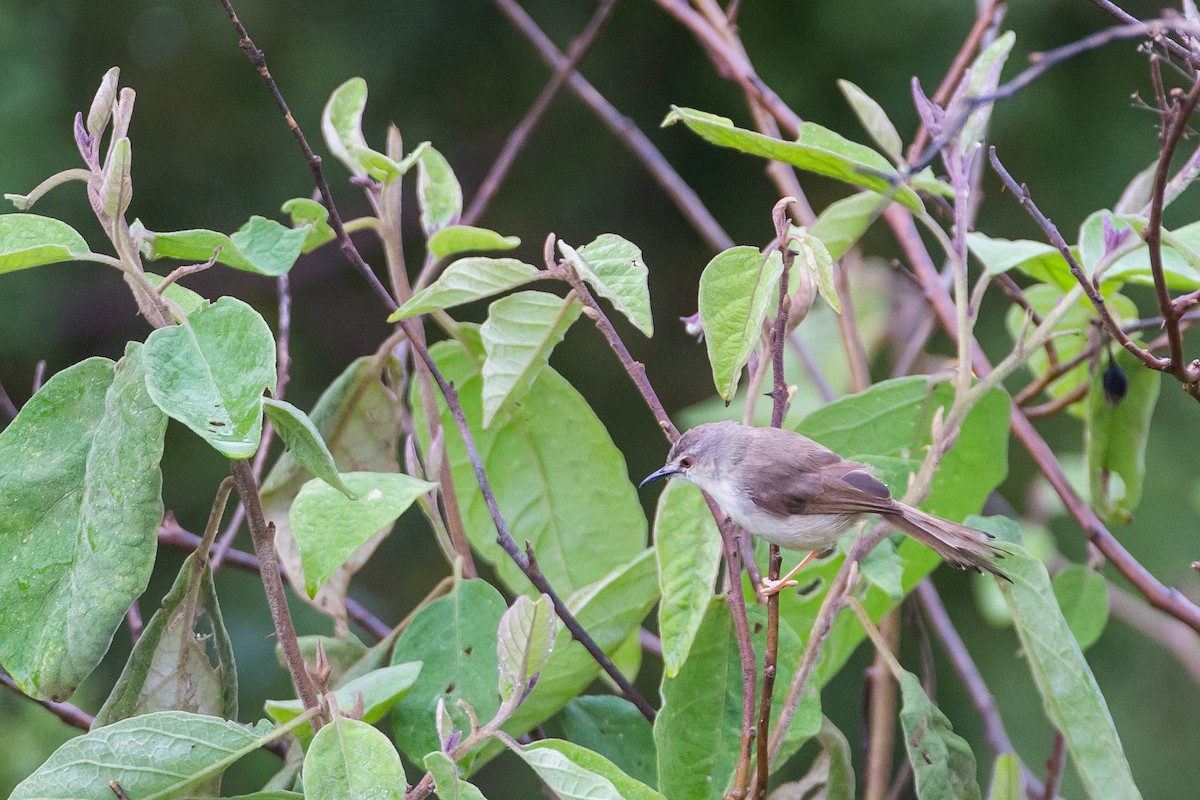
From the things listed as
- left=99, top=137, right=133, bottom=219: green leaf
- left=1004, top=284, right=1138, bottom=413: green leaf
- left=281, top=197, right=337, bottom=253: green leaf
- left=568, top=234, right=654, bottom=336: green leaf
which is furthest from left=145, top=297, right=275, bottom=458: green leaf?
left=1004, top=284, right=1138, bottom=413: green leaf

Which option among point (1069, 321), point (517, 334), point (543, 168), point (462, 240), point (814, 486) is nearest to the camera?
point (517, 334)

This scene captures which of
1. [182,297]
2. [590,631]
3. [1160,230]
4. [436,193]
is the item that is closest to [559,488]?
[590,631]

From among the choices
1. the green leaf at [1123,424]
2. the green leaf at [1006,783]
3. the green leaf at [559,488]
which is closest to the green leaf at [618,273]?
the green leaf at [559,488]

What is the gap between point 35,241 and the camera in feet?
3.75

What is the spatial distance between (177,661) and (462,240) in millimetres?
611

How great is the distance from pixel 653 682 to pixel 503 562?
351 cm

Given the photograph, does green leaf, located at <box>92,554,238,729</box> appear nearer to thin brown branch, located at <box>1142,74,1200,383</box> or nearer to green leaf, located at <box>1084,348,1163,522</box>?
thin brown branch, located at <box>1142,74,1200,383</box>

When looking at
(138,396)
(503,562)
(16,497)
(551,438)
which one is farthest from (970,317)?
(16,497)

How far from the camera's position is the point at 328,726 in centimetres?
104

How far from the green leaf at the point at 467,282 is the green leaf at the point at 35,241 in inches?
13.1

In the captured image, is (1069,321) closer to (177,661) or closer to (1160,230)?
(1160,230)

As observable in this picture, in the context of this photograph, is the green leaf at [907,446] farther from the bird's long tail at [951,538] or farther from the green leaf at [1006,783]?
the green leaf at [1006,783]

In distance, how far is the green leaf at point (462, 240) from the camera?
55.6 inches

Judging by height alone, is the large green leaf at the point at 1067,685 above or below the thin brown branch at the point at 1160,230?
below
